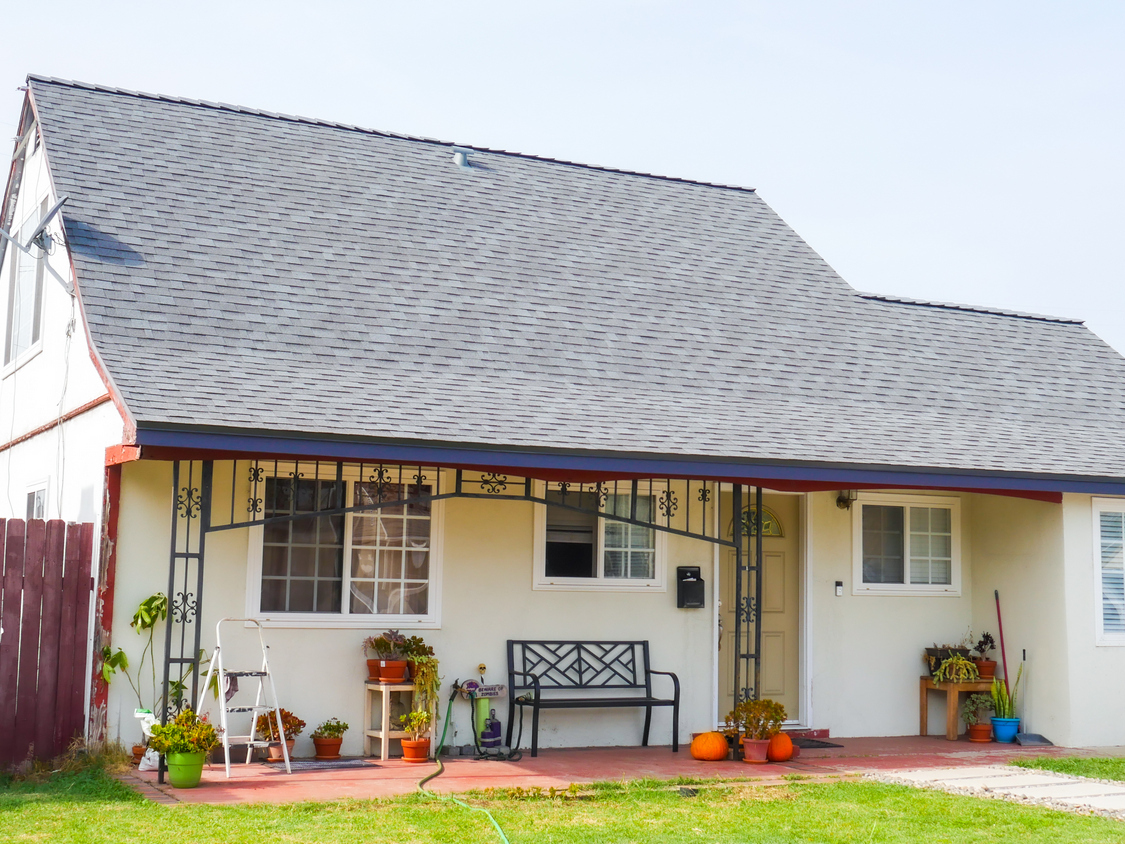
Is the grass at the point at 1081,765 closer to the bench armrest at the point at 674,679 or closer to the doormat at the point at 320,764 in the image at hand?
the bench armrest at the point at 674,679

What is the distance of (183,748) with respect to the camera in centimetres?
773

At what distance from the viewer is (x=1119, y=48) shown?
12.5 meters

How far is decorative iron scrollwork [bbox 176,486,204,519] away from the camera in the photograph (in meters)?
8.61

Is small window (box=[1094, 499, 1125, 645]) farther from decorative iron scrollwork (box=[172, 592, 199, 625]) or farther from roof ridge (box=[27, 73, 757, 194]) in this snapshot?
decorative iron scrollwork (box=[172, 592, 199, 625])

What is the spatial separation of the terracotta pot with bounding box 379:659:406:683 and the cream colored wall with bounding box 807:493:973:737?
4.12 meters

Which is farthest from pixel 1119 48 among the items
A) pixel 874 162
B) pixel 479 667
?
pixel 479 667

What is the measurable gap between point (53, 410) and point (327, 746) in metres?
4.16

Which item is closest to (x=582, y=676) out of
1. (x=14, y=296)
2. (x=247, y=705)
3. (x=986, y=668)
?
(x=247, y=705)

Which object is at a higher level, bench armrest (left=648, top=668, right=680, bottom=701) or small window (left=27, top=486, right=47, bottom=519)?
small window (left=27, top=486, right=47, bottom=519)

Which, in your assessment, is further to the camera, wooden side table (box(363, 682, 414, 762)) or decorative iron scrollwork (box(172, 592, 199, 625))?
wooden side table (box(363, 682, 414, 762))

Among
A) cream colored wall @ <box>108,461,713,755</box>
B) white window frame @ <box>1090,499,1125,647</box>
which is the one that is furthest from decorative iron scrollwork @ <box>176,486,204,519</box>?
white window frame @ <box>1090,499,1125,647</box>

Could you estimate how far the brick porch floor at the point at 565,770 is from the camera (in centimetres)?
779

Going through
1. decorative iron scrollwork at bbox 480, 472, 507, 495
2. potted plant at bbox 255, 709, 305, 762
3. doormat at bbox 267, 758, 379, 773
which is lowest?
doormat at bbox 267, 758, 379, 773

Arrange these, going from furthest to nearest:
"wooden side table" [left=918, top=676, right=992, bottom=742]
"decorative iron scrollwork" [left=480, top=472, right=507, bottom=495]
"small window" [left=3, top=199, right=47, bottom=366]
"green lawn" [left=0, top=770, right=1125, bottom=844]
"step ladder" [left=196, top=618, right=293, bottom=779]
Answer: "small window" [left=3, top=199, right=47, bottom=366], "wooden side table" [left=918, top=676, right=992, bottom=742], "decorative iron scrollwork" [left=480, top=472, right=507, bottom=495], "step ladder" [left=196, top=618, right=293, bottom=779], "green lawn" [left=0, top=770, right=1125, bottom=844]
